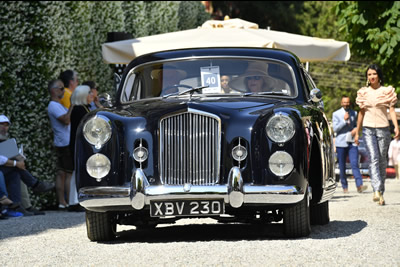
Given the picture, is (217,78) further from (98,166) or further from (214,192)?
(214,192)

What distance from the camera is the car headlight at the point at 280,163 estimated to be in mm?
7789

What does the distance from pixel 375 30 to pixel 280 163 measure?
46.1ft

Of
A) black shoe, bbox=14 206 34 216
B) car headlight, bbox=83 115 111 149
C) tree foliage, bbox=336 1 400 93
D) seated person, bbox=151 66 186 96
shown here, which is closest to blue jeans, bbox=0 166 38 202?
black shoe, bbox=14 206 34 216

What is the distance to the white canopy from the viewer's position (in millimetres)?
14078

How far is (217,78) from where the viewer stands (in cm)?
911

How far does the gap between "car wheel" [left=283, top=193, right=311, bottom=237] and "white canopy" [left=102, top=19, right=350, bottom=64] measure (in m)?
6.16

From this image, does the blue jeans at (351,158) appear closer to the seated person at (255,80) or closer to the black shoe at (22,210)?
the black shoe at (22,210)

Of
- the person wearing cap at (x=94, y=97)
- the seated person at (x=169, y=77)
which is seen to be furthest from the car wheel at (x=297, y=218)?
the person wearing cap at (x=94, y=97)

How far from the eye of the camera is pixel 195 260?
6.64m

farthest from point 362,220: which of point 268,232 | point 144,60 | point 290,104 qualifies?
point 144,60

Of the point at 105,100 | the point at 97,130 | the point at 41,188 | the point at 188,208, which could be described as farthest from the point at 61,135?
the point at 188,208

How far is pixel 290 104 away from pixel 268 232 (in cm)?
131

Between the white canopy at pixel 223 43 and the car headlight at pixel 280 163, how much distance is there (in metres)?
6.25

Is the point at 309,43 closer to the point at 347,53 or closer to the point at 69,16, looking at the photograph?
the point at 347,53
